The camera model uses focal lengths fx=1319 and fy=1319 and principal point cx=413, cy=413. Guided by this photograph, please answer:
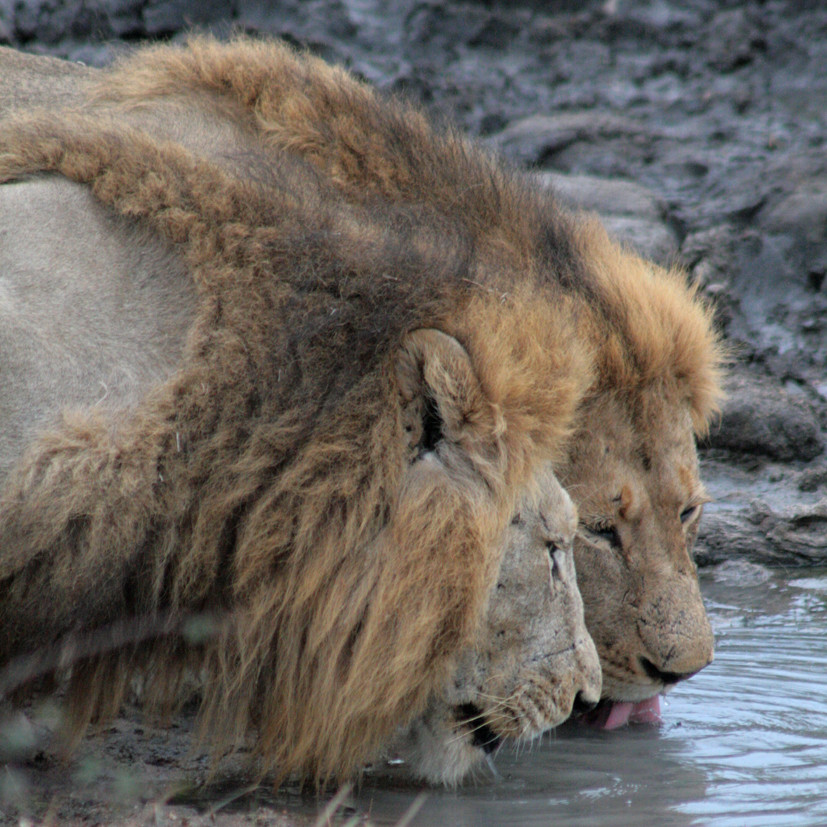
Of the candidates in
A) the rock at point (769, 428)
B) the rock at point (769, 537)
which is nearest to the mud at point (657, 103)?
the rock at point (769, 428)

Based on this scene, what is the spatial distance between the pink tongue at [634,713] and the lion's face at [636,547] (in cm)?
18

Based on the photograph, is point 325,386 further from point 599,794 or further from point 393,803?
point 599,794

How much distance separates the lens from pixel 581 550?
3330 mm

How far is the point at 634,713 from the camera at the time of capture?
369 cm

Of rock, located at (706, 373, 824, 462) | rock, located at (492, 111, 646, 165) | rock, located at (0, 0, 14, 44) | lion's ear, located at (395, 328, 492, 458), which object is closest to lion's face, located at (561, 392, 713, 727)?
lion's ear, located at (395, 328, 492, 458)

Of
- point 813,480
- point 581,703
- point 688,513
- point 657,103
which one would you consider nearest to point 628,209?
point 657,103

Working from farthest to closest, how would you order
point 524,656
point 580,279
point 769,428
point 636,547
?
point 769,428
point 636,547
point 580,279
point 524,656

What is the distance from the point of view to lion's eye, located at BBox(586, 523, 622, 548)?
11.0ft

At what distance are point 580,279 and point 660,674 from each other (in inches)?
41.1

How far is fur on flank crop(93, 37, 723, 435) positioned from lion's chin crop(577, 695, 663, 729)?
2.79ft

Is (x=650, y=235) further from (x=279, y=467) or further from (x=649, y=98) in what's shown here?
(x=279, y=467)

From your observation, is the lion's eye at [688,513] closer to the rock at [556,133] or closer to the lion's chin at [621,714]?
the lion's chin at [621,714]

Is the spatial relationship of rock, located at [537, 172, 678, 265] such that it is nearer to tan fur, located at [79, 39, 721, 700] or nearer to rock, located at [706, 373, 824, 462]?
rock, located at [706, 373, 824, 462]

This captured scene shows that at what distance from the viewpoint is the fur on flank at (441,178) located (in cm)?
309
